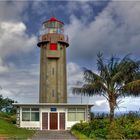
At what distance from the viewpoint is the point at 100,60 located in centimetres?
3547

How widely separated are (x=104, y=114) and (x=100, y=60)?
7.08 metres

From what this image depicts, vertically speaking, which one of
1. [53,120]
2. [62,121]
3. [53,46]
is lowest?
[62,121]

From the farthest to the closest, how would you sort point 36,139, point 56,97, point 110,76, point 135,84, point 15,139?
point 56,97
point 110,76
point 135,84
point 36,139
point 15,139

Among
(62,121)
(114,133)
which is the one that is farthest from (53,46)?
(114,133)

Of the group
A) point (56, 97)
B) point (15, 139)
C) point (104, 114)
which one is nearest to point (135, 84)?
point (104, 114)

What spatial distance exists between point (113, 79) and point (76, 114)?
10.7 meters

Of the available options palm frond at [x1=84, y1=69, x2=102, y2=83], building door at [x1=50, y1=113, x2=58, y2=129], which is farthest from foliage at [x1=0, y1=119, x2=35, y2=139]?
building door at [x1=50, y1=113, x2=58, y2=129]

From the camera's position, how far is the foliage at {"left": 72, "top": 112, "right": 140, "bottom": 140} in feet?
86.1

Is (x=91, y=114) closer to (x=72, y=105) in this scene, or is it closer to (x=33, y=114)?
(x=72, y=105)

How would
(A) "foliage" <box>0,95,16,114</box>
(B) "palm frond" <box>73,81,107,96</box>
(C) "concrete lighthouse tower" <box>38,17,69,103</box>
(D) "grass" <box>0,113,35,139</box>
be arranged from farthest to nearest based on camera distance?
(A) "foliage" <box>0,95,16,114</box> < (C) "concrete lighthouse tower" <box>38,17,69,103</box> < (B) "palm frond" <box>73,81,107,96</box> < (D) "grass" <box>0,113,35,139</box>

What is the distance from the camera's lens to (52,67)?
50.6 meters

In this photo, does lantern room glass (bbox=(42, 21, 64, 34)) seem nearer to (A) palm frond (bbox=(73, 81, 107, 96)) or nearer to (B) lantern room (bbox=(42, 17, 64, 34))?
(B) lantern room (bbox=(42, 17, 64, 34))

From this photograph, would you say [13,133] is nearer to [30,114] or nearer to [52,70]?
[30,114]

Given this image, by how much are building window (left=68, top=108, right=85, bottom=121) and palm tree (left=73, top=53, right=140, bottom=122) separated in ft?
26.6
